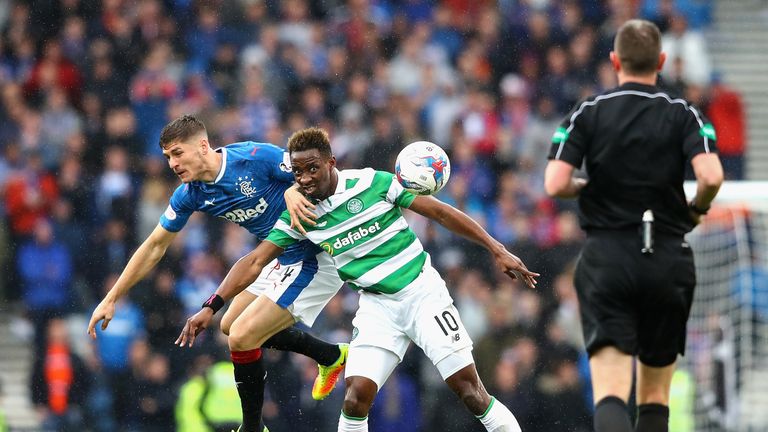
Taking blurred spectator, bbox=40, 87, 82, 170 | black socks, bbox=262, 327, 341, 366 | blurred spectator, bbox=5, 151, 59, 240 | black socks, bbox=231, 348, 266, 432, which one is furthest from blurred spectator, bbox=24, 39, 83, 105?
black socks, bbox=231, 348, 266, 432

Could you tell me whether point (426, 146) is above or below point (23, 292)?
above

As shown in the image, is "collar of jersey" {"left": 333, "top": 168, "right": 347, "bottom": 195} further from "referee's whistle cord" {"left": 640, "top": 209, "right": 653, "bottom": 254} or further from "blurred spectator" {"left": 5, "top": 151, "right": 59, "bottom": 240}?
"blurred spectator" {"left": 5, "top": 151, "right": 59, "bottom": 240}

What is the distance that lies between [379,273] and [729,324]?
138 inches

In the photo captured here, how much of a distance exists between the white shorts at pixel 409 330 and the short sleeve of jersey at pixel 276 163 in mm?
1036

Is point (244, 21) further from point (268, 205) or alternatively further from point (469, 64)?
point (268, 205)

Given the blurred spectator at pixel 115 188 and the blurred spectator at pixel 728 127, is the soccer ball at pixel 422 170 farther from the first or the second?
the blurred spectator at pixel 728 127

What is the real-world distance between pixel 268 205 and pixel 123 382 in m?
4.96

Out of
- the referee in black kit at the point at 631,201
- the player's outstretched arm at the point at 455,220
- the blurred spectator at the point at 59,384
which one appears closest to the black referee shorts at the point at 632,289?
the referee in black kit at the point at 631,201

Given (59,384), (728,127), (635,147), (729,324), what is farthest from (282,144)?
(635,147)

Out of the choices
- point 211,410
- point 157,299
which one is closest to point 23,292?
point 157,299

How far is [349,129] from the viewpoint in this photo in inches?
532

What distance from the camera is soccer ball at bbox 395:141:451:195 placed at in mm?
6852

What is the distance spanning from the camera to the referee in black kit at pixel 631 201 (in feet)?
17.2

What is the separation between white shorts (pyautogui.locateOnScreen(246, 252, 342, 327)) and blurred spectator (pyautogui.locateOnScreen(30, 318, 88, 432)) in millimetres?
5101
